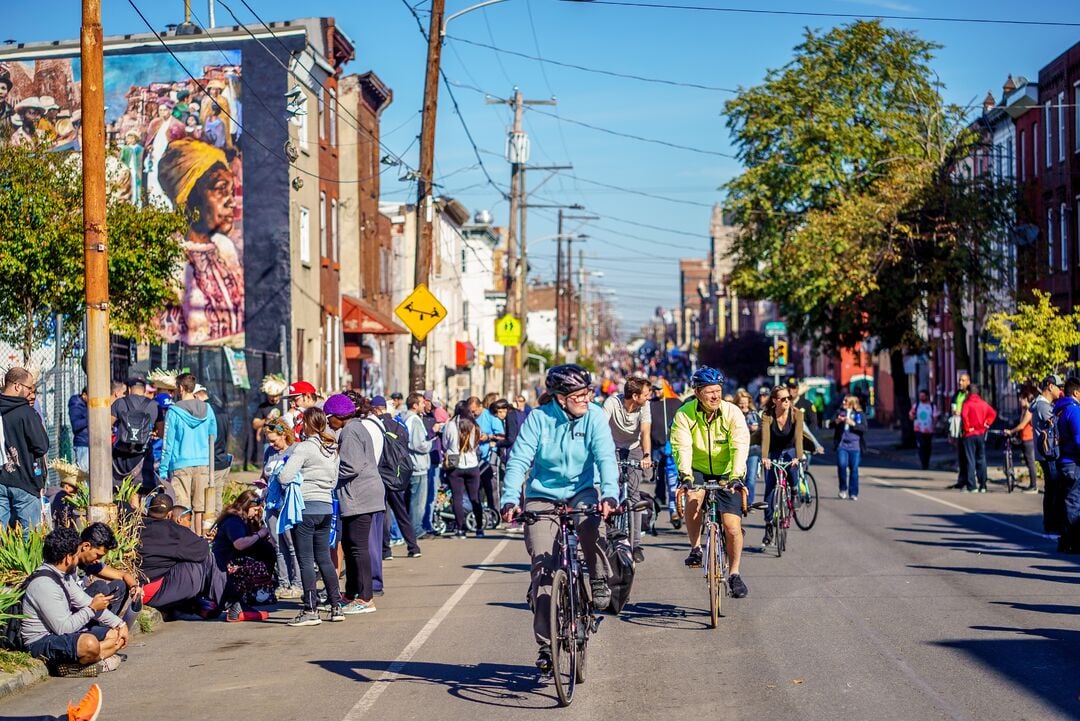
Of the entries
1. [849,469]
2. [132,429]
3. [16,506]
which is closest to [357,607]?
[16,506]

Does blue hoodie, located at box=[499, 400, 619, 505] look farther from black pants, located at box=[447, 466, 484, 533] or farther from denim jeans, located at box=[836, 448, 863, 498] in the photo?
denim jeans, located at box=[836, 448, 863, 498]

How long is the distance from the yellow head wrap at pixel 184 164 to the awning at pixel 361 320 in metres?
7.66

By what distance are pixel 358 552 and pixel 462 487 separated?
7033 millimetres

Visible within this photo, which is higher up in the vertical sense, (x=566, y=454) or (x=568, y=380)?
(x=568, y=380)

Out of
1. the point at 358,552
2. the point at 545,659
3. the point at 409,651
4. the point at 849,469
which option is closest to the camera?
the point at 545,659

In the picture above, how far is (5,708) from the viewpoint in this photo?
344 inches

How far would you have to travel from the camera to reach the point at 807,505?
60.3 ft

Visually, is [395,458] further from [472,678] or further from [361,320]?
[361,320]

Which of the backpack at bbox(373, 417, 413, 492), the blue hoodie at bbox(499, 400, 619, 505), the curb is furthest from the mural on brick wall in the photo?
the blue hoodie at bbox(499, 400, 619, 505)

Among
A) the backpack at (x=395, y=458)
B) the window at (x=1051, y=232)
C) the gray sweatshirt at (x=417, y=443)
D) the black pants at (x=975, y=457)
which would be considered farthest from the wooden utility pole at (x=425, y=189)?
the window at (x=1051, y=232)

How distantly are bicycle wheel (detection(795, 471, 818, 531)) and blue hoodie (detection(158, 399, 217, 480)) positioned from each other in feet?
23.5

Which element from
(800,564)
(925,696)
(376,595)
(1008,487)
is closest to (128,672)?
(376,595)

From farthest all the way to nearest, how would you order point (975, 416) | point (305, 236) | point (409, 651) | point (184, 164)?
1. point (305, 236)
2. point (184, 164)
3. point (975, 416)
4. point (409, 651)

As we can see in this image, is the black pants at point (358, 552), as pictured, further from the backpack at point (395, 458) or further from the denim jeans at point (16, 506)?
the denim jeans at point (16, 506)
